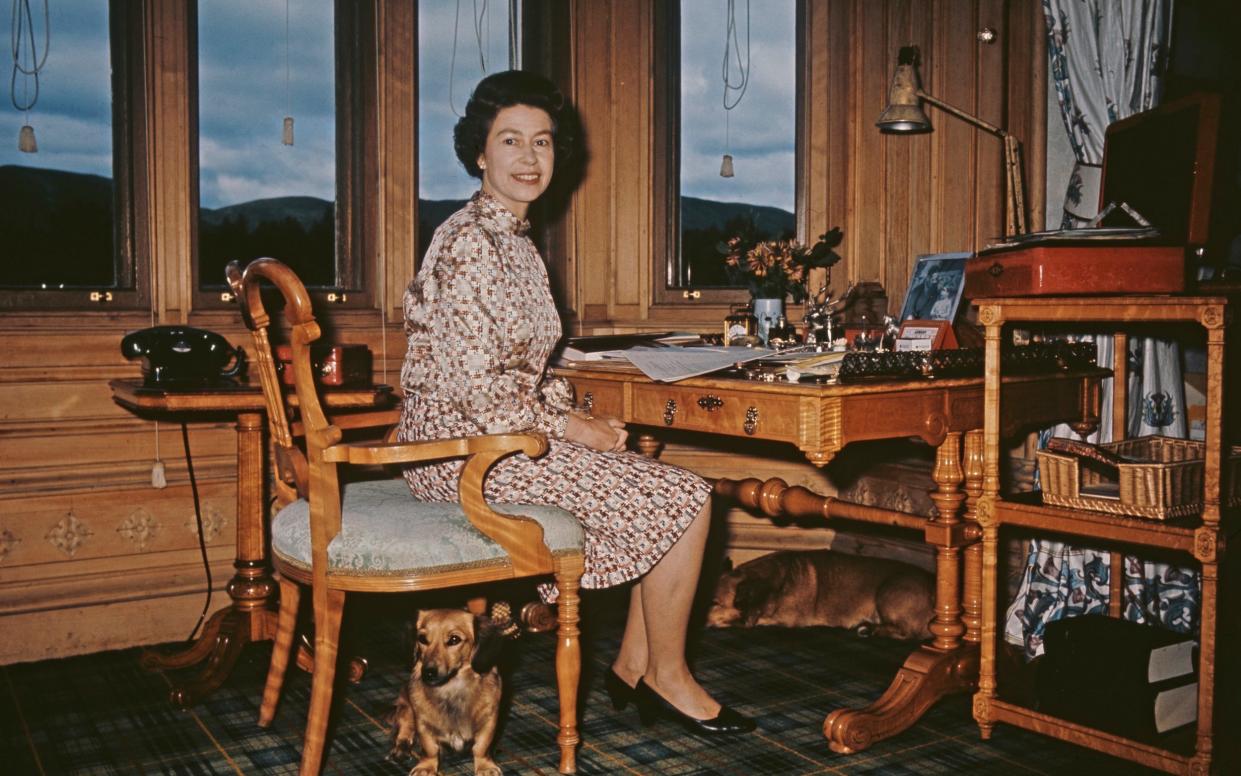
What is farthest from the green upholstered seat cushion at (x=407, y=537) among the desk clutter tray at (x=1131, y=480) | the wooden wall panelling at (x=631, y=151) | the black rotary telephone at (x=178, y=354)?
the wooden wall panelling at (x=631, y=151)

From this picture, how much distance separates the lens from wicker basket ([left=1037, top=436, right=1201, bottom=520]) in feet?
7.87

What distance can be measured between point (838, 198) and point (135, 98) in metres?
2.39

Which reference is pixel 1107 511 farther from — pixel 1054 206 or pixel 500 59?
pixel 500 59

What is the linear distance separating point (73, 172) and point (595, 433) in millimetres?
1992

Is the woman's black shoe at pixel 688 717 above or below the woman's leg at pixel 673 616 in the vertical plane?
below

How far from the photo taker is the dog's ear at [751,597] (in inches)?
144

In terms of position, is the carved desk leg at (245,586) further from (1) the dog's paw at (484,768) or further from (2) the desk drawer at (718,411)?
(2) the desk drawer at (718,411)

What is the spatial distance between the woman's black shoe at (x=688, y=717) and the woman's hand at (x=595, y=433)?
0.61 metres

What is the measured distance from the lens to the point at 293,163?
381cm

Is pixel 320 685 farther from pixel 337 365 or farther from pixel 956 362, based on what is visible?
pixel 956 362

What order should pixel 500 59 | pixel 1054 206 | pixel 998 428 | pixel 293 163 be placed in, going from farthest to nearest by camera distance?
pixel 500 59
pixel 293 163
pixel 1054 206
pixel 998 428

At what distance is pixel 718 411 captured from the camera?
2.73 meters

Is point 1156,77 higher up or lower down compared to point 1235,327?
higher up

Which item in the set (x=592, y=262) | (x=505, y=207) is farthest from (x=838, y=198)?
(x=505, y=207)
